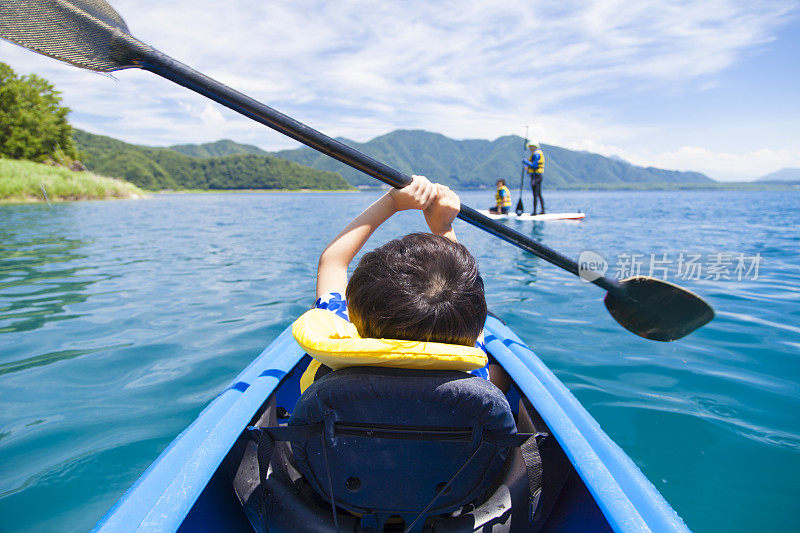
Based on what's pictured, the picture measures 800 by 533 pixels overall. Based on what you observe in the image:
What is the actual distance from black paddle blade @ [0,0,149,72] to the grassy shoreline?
31.2 m

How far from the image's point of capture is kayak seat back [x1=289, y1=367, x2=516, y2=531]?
101 centimetres

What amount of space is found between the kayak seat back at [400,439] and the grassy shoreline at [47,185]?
32734mm

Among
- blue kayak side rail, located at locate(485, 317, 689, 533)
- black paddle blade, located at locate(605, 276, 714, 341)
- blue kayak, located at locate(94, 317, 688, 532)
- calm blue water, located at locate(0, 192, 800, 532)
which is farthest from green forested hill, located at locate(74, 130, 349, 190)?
blue kayak side rail, located at locate(485, 317, 689, 533)

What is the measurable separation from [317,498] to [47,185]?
113 ft

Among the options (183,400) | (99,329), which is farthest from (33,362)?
(183,400)

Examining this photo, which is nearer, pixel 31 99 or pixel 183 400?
pixel 183 400

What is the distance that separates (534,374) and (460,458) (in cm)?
119

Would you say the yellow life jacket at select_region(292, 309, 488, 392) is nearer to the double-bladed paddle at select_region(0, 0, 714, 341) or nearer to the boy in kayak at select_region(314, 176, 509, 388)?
the boy in kayak at select_region(314, 176, 509, 388)

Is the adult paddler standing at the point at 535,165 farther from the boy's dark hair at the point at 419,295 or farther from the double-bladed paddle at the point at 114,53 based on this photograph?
the boy's dark hair at the point at 419,295

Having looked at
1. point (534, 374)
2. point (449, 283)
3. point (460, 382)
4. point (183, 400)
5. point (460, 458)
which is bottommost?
point (183, 400)

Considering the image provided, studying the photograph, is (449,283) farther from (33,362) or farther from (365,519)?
(33,362)

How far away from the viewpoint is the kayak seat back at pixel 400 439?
39.8 inches

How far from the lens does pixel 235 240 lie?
1190 cm

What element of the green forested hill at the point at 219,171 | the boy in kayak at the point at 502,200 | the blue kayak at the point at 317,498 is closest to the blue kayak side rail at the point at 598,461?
the blue kayak at the point at 317,498
